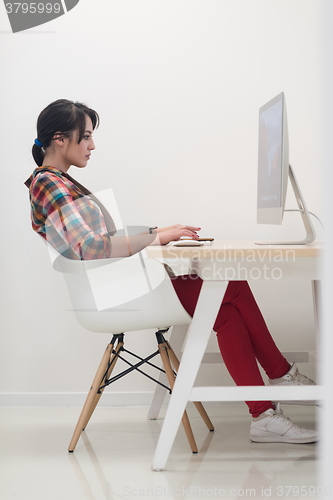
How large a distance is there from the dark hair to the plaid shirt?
0.12 metres

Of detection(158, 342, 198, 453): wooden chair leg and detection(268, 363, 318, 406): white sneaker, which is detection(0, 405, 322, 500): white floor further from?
detection(268, 363, 318, 406): white sneaker

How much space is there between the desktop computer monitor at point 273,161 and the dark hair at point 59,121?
56 centimetres

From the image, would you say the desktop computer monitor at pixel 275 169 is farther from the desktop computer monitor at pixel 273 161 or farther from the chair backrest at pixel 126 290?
the chair backrest at pixel 126 290

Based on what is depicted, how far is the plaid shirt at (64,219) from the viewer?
4.47 feet

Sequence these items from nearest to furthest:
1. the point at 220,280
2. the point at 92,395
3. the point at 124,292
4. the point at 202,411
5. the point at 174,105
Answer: the point at 220,280
the point at 124,292
the point at 92,395
the point at 202,411
the point at 174,105

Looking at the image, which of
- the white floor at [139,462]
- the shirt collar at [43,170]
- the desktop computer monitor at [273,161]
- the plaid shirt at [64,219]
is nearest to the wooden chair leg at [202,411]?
the white floor at [139,462]

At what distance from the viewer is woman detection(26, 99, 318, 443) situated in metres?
1.38

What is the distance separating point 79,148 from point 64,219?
28 centimetres

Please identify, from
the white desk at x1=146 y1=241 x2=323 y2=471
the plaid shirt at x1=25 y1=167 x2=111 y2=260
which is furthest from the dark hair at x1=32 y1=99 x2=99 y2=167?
the white desk at x1=146 y1=241 x2=323 y2=471

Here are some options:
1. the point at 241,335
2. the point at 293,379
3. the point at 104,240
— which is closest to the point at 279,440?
the point at 293,379

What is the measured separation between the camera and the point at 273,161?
1.39 meters

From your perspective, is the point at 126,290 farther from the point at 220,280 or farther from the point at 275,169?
the point at 275,169

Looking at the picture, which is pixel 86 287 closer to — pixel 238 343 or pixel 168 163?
pixel 238 343

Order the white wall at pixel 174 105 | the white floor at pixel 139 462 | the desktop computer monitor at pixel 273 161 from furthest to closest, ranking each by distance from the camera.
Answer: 1. the white wall at pixel 174 105
2. the desktop computer monitor at pixel 273 161
3. the white floor at pixel 139 462
